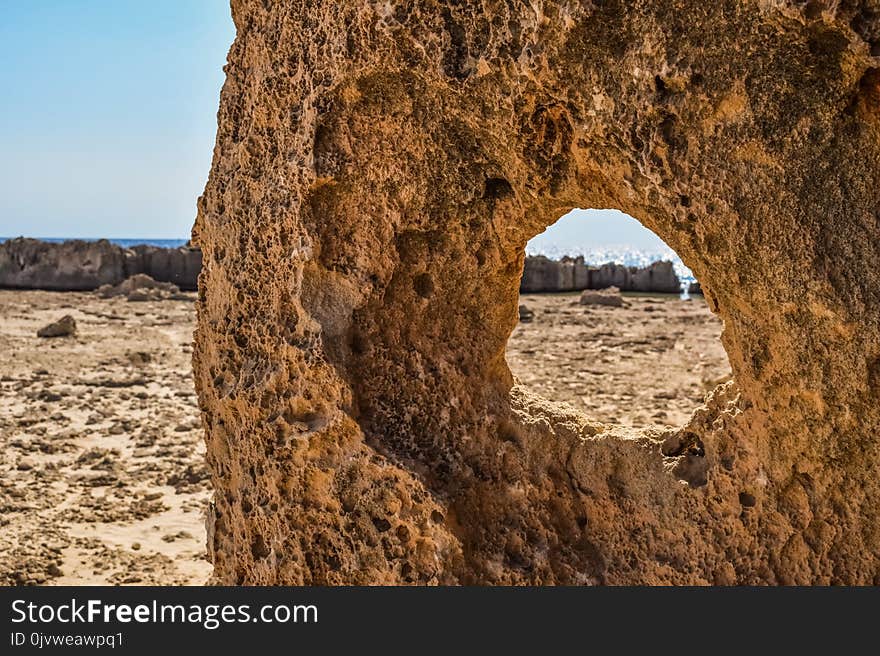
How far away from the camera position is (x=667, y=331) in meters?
12.6

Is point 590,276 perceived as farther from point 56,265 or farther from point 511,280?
point 511,280

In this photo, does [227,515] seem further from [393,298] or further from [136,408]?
[136,408]

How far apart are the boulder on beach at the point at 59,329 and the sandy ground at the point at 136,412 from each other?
A: 14 cm

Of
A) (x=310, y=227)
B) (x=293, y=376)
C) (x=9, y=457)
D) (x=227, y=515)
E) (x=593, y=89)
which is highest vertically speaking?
(x=593, y=89)

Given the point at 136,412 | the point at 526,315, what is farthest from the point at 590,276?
the point at 136,412

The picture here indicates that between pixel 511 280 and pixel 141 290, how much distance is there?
15676 millimetres

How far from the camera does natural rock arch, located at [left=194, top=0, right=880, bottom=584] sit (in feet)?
6.83

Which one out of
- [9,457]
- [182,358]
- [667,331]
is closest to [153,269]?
[182,358]

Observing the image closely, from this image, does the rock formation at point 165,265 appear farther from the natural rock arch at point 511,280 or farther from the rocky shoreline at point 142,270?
the natural rock arch at point 511,280

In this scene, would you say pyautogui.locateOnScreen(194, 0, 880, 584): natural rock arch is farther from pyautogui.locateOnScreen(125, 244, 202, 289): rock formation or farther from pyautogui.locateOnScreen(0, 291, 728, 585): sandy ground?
pyautogui.locateOnScreen(125, 244, 202, 289): rock formation

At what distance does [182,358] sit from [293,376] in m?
7.95

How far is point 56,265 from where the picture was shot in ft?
64.1

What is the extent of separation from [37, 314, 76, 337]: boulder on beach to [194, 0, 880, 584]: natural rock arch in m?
9.36

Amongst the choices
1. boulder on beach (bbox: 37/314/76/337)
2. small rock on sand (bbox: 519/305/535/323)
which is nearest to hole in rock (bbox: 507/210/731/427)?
small rock on sand (bbox: 519/305/535/323)
